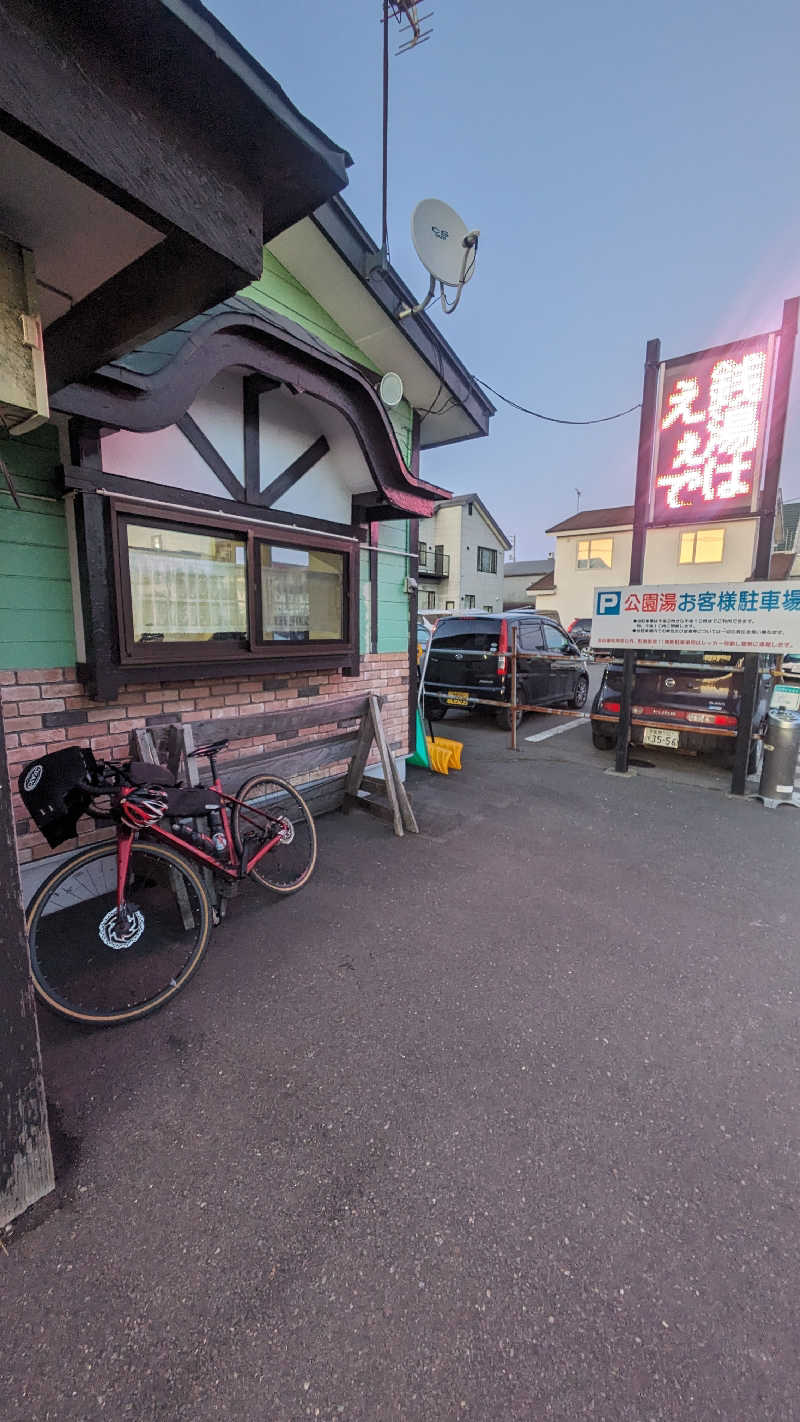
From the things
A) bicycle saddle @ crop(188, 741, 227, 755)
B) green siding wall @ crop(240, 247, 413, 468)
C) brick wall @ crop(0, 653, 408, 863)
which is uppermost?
green siding wall @ crop(240, 247, 413, 468)

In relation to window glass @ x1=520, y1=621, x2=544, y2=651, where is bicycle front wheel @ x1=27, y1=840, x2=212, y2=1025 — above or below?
below

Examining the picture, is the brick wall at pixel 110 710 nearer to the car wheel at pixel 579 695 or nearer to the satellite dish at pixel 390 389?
the satellite dish at pixel 390 389

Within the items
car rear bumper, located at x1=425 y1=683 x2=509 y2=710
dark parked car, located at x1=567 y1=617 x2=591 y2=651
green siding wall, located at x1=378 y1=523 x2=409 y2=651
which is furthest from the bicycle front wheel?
dark parked car, located at x1=567 y1=617 x2=591 y2=651

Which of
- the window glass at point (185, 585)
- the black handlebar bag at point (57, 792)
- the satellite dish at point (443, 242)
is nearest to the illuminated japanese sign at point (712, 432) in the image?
the satellite dish at point (443, 242)

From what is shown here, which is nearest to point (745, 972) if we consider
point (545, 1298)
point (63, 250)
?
point (545, 1298)

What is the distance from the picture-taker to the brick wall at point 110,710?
3031mm

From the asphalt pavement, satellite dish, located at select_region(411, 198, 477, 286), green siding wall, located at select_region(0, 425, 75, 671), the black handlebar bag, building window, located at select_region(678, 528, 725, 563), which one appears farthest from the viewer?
building window, located at select_region(678, 528, 725, 563)

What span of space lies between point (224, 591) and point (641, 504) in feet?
15.7

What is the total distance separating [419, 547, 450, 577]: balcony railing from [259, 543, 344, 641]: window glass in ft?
73.3

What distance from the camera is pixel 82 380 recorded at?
255 centimetres

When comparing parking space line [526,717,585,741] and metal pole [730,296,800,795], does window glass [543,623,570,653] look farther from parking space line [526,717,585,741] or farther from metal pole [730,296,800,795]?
metal pole [730,296,800,795]

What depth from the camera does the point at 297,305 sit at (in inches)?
175

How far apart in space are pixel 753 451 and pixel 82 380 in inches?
230

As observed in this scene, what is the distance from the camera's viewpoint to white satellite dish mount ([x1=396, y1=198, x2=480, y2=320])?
4285 millimetres
